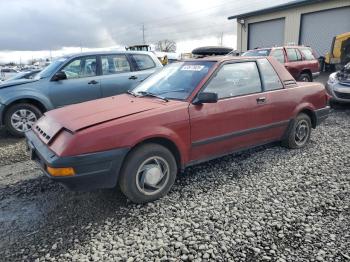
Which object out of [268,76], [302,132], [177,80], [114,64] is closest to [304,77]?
[302,132]

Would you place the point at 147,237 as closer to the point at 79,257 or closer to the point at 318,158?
the point at 79,257

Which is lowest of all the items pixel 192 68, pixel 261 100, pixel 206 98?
pixel 261 100

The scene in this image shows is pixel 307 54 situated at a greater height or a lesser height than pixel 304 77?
greater

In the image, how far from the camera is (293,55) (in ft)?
38.1

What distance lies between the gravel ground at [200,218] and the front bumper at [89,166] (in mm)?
391

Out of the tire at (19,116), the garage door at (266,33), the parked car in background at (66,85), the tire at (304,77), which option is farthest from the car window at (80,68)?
the garage door at (266,33)

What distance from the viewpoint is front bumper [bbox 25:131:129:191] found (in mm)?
2904

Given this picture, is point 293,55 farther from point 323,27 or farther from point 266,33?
point 266,33

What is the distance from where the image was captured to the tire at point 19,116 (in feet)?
20.6

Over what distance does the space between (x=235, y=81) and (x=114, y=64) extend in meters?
3.79

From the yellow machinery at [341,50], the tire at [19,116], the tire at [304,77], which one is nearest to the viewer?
the tire at [19,116]

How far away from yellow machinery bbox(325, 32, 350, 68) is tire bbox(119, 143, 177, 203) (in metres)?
14.8

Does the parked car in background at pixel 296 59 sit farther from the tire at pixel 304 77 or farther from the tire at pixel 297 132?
the tire at pixel 297 132

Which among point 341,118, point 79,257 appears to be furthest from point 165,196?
point 341,118
